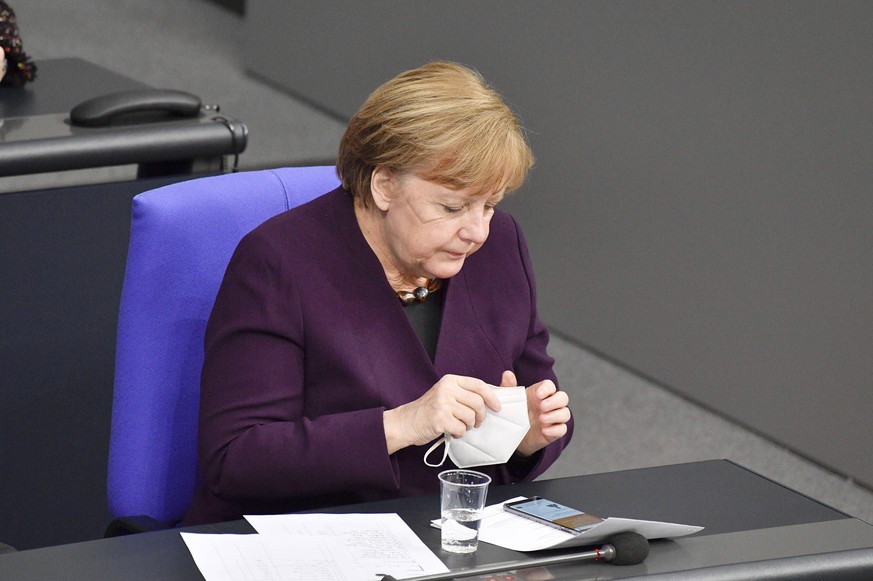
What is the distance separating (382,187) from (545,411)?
1.28 ft

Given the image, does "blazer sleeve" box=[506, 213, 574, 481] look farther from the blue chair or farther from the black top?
the blue chair

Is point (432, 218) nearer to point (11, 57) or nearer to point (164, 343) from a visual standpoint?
point (164, 343)

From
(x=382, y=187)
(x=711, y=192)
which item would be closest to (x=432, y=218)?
(x=382, y=187)

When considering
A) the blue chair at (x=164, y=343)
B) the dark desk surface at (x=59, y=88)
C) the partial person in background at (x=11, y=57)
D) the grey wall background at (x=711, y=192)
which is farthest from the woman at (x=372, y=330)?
the grey wall background at (x=711, y=192)

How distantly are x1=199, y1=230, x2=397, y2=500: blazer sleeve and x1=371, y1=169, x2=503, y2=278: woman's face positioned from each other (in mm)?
168

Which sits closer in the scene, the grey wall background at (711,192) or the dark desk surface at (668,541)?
the dark desk surface at (668,541)

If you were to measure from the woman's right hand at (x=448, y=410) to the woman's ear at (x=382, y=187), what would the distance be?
0.32 m

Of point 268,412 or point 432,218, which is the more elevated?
point 432,218

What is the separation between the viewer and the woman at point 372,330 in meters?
1.65

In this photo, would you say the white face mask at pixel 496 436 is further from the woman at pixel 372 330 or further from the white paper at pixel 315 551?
the white paper at pixel 315 551

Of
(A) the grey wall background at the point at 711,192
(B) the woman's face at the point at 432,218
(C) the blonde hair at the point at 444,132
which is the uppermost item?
(C) the blonde hair at the point at 444,132

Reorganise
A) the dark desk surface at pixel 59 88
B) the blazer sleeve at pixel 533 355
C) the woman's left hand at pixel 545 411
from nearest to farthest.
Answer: the woman's left hand at pixel 545 411 → the blazer sleeve at pixel 533 355 → the dark desk surface at pixel 59 88

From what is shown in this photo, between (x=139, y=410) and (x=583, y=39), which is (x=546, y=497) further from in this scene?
(x=583, y=39)

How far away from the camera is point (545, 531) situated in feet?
5.01
